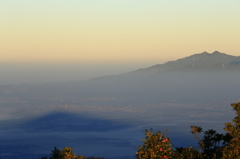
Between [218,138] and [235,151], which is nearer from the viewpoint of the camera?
[235,151]

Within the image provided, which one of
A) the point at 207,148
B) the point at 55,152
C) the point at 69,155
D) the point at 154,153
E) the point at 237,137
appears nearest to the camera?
the point at 154,153

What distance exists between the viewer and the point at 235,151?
111 ft

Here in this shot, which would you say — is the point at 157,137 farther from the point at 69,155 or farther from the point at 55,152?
the point at 55,152

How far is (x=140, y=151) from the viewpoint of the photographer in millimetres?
26578

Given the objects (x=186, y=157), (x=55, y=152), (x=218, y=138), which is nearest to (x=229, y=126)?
(x=218, y=138)

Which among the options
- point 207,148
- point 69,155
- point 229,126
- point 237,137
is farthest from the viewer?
point 207,148

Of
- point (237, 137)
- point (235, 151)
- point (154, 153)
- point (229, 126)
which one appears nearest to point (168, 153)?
point (154, 153)

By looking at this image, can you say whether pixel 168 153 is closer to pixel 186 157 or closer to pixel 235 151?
pixel 235 151

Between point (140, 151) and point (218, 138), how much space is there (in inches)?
1038

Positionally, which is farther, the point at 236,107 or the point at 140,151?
the point at 236,107

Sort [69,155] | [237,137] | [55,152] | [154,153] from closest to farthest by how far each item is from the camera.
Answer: [154,153] < [69,155] < [55,152] < [237,137]

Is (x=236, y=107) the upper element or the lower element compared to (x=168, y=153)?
upper

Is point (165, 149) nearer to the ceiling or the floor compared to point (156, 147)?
nearer to the floor

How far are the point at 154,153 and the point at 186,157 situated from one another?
42.7 feet
